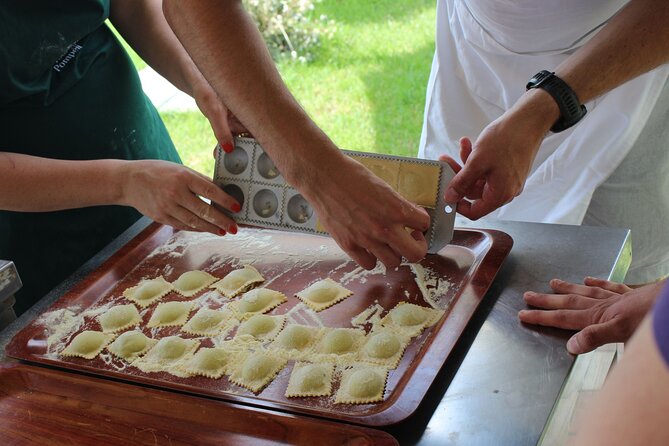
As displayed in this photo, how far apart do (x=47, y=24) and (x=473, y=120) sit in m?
1.38

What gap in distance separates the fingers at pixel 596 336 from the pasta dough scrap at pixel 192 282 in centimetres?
101

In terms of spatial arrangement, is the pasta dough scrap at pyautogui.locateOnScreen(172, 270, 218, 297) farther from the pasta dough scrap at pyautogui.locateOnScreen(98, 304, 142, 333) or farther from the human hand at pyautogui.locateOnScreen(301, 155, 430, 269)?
the human hand at pyautogui.locateOnScreen(301, 155, 430, 269)

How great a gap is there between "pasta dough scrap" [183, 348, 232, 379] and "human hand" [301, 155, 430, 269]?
0.39 m

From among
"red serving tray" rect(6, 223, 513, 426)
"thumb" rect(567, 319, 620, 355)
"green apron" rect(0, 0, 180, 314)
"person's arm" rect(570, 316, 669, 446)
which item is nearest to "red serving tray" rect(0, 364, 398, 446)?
"red serving tray" rect(6, 223, 513, 426)

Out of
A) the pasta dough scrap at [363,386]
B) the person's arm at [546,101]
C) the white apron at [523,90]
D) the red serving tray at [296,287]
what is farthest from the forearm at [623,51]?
the pasta dough scrap at [363,386]

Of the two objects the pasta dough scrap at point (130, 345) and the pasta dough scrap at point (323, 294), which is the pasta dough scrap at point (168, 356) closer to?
the pasta dough scrap at point (130, 345)

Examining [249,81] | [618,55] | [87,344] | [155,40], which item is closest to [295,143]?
[249,81]

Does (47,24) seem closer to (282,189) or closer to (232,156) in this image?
(232,156)

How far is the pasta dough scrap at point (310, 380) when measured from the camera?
158 cm

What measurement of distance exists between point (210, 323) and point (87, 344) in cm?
31

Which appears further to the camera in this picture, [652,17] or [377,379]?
[652,17]

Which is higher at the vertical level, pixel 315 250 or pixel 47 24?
pixel 47 24

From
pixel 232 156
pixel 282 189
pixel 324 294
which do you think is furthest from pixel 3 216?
pixel 324 294

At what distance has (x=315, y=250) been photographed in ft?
7.01
